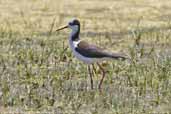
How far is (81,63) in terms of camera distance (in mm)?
12797

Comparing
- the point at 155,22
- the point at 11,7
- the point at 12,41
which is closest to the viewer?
the point at 12,41

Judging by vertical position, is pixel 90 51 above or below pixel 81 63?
above

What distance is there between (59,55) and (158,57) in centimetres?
145

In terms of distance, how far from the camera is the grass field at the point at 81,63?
10430 mm

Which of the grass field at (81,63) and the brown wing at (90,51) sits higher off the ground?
the brown wing at (90,51)

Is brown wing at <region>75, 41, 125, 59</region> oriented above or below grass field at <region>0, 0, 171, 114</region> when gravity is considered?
above

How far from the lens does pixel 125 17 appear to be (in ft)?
57.4

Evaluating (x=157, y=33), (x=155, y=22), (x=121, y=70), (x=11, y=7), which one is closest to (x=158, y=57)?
(x=121, y=70)

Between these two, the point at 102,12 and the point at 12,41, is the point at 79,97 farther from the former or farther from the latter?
the point at 102,12

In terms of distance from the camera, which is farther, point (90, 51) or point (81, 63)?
point (81, 63)

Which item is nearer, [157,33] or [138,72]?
[138,72]

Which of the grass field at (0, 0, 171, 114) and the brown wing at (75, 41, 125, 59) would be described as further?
the brown wing at (75, 41, 125, 59)

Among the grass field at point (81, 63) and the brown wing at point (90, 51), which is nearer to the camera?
the grass field at point (81, 63)

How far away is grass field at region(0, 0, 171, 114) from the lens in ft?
34.2
